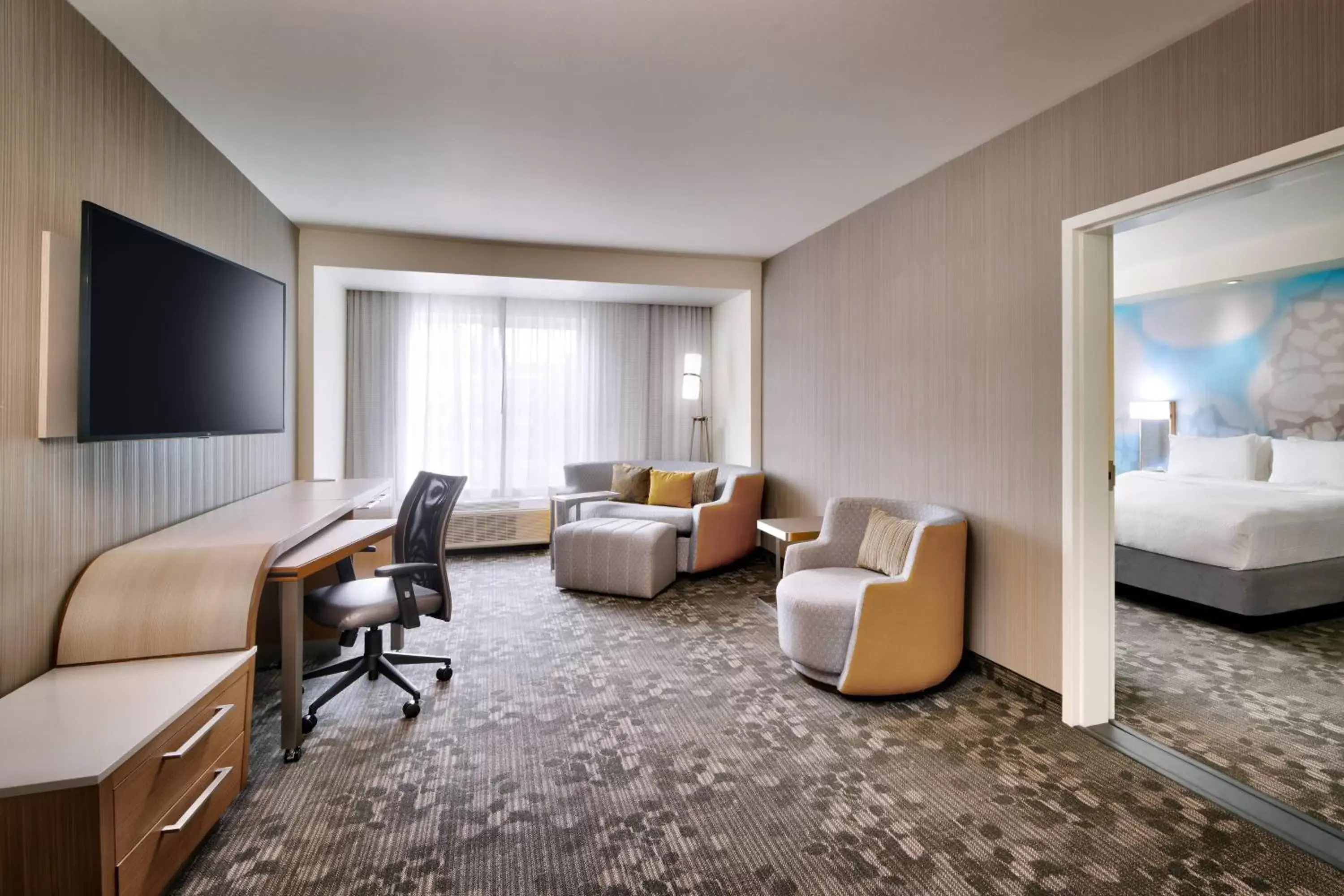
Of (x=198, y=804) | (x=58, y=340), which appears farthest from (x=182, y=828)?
(x=58, y=340)

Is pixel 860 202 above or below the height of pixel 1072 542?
above

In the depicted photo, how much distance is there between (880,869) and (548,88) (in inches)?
118

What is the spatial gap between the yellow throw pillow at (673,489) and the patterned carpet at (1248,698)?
3161mm

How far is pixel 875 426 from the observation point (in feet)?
13.0

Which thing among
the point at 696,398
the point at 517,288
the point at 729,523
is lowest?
the point at 729,523

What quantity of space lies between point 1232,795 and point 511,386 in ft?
18.5

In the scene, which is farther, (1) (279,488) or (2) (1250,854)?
(1) (279,488)

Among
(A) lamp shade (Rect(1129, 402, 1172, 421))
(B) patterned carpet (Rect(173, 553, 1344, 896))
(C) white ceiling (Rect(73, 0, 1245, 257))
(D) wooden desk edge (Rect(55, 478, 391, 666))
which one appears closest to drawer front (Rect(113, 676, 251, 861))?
(D) wooden desk edge (Rect(55, 478, 391, 666))

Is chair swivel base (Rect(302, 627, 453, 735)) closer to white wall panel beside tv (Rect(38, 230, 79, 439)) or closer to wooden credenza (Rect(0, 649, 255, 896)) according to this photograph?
wooden credenza (Rect(0, 649, 255, 896))

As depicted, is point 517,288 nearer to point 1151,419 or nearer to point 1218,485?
point 1218,485

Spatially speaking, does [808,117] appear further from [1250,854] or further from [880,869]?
[1250,854]

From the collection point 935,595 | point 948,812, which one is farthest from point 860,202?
point 948,812

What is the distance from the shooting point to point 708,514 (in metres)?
4.95

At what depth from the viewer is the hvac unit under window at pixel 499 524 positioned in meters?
5.76
